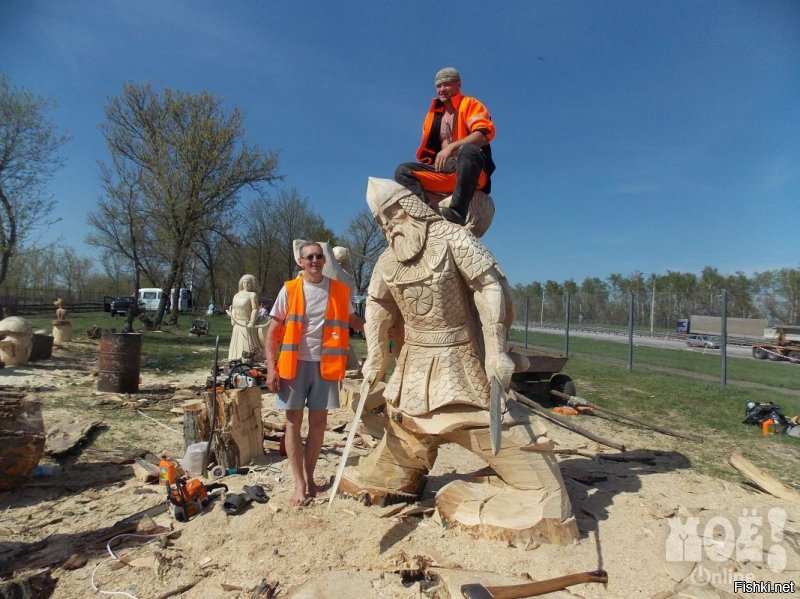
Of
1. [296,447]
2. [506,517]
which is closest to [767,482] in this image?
[506,517]

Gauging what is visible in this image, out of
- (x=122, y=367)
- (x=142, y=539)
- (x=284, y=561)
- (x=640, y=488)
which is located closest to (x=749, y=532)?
(x=640, y=488)

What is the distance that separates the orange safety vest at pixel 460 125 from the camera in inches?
111

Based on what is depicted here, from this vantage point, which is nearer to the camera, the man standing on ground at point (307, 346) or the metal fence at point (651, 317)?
the man standing on ground at point (307, 346)

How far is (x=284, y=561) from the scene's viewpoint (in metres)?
2.45

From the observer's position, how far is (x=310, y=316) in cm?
312

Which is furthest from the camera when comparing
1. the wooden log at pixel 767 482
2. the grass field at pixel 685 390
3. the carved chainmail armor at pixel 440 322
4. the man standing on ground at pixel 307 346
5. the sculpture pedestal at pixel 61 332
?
the sculpture pedestal at pixel 61 332

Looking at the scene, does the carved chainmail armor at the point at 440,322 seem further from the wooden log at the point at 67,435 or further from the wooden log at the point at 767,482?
the wooden log at the point at 67,435

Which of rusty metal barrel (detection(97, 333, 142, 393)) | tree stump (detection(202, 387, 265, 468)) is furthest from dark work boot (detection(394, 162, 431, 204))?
rusty metal barrel (detection(97, 333, 142, 393))

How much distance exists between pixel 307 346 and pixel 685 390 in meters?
7.59

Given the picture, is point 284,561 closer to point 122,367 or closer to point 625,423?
point 625,423

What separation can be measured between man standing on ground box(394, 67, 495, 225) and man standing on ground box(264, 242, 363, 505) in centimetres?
82

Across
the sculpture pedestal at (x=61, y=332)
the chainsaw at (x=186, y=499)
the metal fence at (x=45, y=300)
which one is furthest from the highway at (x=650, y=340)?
the metal fence at (x=45, y=300)

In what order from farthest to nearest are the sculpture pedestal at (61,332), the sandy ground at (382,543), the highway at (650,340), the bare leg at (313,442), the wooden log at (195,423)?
the highway at (650,340) → the sculpture pedestal at (61,332) → the wooden log at (195,423) → the bare leg at (313,442) → the sandy ground at (382,543)

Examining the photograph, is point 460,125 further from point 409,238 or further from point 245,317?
point 245,317
